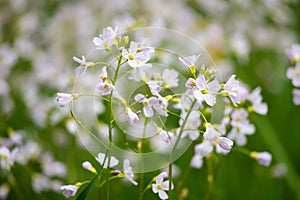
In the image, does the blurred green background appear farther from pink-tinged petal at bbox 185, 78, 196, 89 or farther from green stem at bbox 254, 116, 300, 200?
pink-tinged petal at bbox 185, 78, 196, 89

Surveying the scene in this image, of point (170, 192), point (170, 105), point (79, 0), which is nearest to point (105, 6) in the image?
point (79, 0)

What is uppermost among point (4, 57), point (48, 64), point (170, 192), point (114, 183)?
point (170, 192)

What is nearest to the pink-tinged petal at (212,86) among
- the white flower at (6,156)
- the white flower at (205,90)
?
the white flower at (205,90)

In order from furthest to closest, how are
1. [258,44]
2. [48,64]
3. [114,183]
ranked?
[258,44], [48,64], [114,183]

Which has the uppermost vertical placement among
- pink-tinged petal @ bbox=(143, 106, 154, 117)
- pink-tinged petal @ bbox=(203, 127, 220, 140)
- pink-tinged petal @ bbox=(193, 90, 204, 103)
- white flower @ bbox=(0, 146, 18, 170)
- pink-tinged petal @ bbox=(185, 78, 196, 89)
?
pink-tinged petal @ bbox=(185, 78, 196, 89)

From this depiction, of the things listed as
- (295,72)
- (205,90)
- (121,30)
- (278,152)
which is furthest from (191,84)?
(278,152)

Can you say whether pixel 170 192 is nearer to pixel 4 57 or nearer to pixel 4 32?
pixel 4 57

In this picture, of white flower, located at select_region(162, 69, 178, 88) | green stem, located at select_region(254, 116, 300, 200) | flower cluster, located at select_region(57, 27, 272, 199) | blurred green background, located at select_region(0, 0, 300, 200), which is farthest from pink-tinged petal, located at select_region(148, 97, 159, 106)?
green stem, located at select_region(254, 116, 300, 200)

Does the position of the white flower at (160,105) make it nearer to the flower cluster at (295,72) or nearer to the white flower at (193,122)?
the white flower at (193,122)
